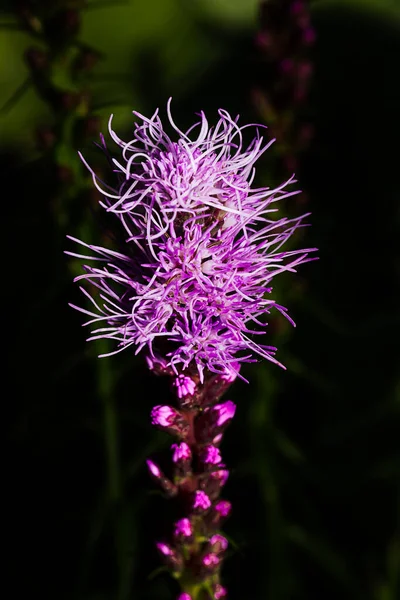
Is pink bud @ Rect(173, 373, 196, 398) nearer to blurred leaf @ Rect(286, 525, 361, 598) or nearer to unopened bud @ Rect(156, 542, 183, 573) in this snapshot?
unopened bud @ Rect(156, 542, 183, 573)

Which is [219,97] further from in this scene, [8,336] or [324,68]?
[8,336]

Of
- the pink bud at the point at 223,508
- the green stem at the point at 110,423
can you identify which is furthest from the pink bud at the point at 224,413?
the green stem at the point at 110,423

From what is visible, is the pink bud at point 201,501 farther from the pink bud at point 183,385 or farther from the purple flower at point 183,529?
the pink bud at point 183,385

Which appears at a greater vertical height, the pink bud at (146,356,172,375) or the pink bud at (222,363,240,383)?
the pink bud at (222,363,240,383)

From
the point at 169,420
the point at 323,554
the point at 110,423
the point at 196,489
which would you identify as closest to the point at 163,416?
the point at 169,420

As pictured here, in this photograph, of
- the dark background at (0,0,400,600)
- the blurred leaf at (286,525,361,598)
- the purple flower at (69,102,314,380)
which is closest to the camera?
the purple flower at (69,102,314,380)

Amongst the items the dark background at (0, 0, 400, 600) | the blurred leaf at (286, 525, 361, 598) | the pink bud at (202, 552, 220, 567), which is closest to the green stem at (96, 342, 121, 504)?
the dark background at (0, 0, 400, 600)
